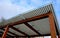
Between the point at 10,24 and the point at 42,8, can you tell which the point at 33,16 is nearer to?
the point at 42,8

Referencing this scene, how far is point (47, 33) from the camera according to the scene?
8602 mm

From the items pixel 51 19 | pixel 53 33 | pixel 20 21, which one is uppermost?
pixel 20 21

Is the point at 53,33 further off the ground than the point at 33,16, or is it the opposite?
the point at 33,16

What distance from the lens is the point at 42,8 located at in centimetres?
567

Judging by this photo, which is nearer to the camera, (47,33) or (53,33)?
(53,33)

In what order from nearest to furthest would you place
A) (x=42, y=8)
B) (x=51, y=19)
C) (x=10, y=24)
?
(x=51, y=19), (x=42, y=8), (x=10, y=24)

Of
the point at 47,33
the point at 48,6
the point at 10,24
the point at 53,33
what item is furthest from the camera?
the point at 47,33

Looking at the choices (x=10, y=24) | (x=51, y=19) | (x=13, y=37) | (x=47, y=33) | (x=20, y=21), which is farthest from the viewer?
(x=13, y=37)

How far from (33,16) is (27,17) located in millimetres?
467

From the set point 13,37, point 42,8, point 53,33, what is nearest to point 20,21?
point 42,8

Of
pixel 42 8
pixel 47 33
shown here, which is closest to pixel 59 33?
pixel 47 33

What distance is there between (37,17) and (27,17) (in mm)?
747

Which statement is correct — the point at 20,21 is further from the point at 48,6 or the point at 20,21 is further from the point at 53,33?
the point at 53,33

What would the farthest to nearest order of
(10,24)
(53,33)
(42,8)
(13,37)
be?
(13,37) → (10,24) → (42,8) → (53,33)
